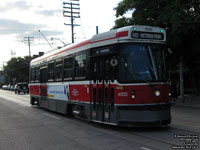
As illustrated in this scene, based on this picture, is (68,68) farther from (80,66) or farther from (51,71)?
(51,71)

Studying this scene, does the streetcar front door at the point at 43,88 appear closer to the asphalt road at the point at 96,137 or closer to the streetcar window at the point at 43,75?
the streetcar window at the point at 43,75

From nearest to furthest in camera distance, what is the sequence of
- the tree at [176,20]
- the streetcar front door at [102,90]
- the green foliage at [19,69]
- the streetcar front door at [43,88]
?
the streetcar front door at [102,90], the streetcar front door at [43,88], the tree at [176,20], the green foliage at [19,69]

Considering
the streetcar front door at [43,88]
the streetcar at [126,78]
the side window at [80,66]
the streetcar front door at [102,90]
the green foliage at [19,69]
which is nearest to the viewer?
the streetcar at [126,78]

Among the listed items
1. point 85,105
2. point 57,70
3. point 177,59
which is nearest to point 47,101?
point 57,70

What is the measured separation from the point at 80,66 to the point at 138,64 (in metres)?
3.04

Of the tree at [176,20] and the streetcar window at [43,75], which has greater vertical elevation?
the tree at [176,20]

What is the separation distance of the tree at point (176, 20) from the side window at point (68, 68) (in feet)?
29.2

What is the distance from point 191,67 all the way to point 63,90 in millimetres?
15637

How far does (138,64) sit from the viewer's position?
877 centimetres

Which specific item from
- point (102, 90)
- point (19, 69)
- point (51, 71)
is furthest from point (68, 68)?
point (19, 69)

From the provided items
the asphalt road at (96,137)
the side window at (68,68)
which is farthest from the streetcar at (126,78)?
the side window at (68,68)

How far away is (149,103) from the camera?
869cm

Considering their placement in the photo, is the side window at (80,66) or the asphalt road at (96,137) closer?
the asphalt road at (96,137)

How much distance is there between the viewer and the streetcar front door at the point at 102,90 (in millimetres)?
9148
